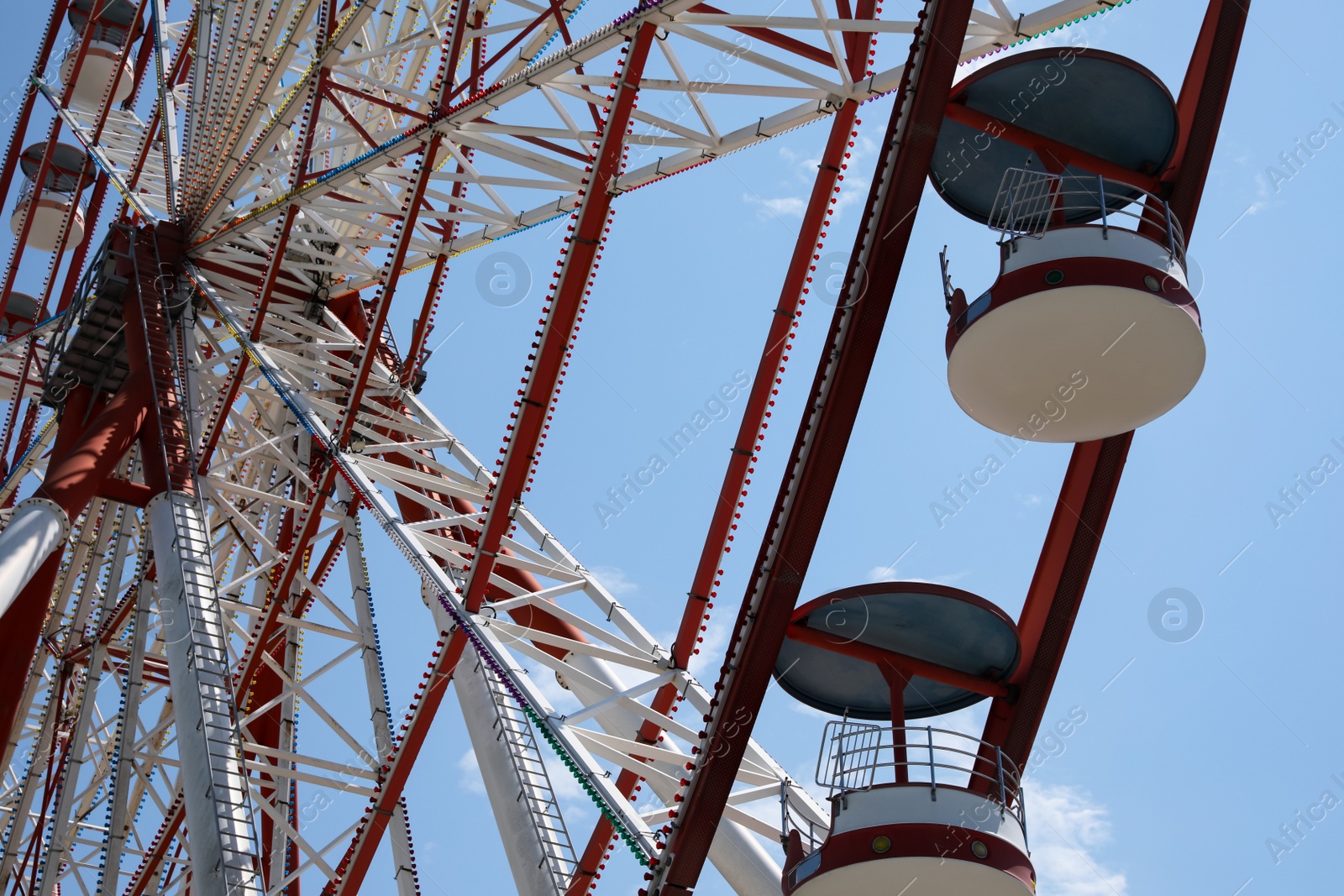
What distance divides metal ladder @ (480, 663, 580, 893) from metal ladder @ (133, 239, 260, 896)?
2.56m

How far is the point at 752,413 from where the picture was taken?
1310cm

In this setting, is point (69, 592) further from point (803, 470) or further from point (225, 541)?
point (803, 470)

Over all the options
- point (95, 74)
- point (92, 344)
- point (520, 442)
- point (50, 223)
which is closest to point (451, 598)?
point (520, 442)

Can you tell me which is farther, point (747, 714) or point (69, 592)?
point (69, 592)

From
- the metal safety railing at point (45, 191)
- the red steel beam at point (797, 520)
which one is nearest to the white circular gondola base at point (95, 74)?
the metal safety railing at point (45, 191)

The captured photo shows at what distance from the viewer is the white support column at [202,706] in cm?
1274

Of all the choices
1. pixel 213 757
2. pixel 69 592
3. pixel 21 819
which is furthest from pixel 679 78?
pixel 69 592

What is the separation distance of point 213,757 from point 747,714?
677 centimetres

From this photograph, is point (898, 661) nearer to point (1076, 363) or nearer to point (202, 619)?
point (1076, 363)

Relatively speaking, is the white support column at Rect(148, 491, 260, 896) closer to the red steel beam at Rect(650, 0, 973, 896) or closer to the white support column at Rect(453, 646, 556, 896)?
the white support column at Rect(453, 646, 556, 896)

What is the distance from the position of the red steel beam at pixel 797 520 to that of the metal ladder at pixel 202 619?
5392 mm

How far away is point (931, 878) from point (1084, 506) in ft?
11.9

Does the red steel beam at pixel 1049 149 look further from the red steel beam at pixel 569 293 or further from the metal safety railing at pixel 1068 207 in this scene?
the red steel beam at pixel 569 293

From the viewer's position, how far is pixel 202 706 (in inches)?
559
